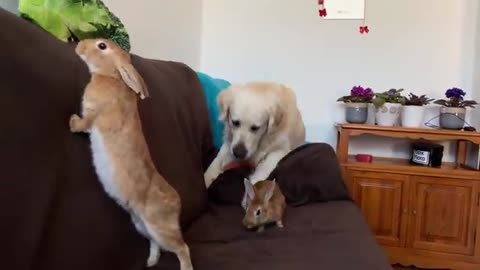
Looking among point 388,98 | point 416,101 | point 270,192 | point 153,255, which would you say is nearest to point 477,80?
point 416,101

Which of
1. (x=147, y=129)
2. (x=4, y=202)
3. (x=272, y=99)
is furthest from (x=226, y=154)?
(x=4, y=202)

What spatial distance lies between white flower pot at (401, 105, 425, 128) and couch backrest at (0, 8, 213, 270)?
6.00 ft

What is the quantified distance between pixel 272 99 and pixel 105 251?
1.23m

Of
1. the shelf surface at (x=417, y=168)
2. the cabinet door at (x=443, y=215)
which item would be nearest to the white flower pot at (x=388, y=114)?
the shelf surface at (x=417, y=168)

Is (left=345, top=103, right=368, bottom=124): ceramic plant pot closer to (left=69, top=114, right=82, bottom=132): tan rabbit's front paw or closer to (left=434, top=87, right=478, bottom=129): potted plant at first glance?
(left=434, top=87, right=478, bottom=129): potted plant

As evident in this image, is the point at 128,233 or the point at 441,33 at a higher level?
the point at 441,33

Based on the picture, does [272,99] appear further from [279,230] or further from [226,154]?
[279,230]

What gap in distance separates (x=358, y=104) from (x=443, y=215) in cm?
73

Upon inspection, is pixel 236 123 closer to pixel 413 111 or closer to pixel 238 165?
pixel 238 165

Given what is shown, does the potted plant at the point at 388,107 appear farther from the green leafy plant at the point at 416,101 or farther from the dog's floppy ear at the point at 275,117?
the dog's floppy ear at the point at 275,117

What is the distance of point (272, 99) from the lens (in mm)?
2061

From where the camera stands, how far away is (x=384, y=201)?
94.0 inches

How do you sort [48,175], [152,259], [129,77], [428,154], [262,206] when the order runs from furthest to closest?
[428,154]
[262,206]
[152,259]
[129,77]
[48,175]

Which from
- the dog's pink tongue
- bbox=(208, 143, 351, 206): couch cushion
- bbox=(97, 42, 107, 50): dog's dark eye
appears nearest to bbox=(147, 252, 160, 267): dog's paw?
bbox=(97, 42, 107, 50): dog's dark eye
